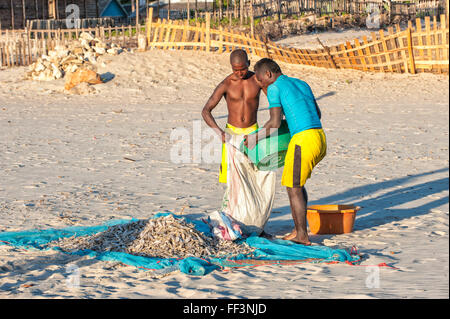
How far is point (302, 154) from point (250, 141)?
562mm

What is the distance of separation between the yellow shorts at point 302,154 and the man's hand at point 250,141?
1.22ft

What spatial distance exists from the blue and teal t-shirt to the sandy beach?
1127 millimetres

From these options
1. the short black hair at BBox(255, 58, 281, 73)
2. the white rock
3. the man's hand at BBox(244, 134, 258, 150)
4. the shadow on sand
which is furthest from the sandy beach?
the short black hair at BBox(255, 58, 281, 73)

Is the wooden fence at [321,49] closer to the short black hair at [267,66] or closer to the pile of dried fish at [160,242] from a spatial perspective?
the short black hair at [267,66]

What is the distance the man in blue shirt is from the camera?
5.64 meters

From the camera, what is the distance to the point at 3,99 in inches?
645

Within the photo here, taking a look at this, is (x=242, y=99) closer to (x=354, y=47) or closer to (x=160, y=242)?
(x=160, y=242)

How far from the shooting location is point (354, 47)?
18.0 m

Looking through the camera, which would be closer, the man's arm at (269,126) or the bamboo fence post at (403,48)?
the man's arm at (269,126)

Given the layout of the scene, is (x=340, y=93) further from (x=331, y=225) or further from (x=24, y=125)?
(x=331, y=225)

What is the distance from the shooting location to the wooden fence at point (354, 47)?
16.3 meters

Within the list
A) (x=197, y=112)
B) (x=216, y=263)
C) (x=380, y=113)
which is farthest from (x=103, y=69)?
(x=216, y=263)

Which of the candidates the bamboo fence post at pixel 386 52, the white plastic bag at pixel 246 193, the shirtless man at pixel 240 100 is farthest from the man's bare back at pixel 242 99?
the bamboo fence post at pixel 386 52

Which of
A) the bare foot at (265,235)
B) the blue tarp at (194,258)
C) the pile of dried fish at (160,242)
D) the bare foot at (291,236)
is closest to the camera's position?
the blue tarp at (194,258)
